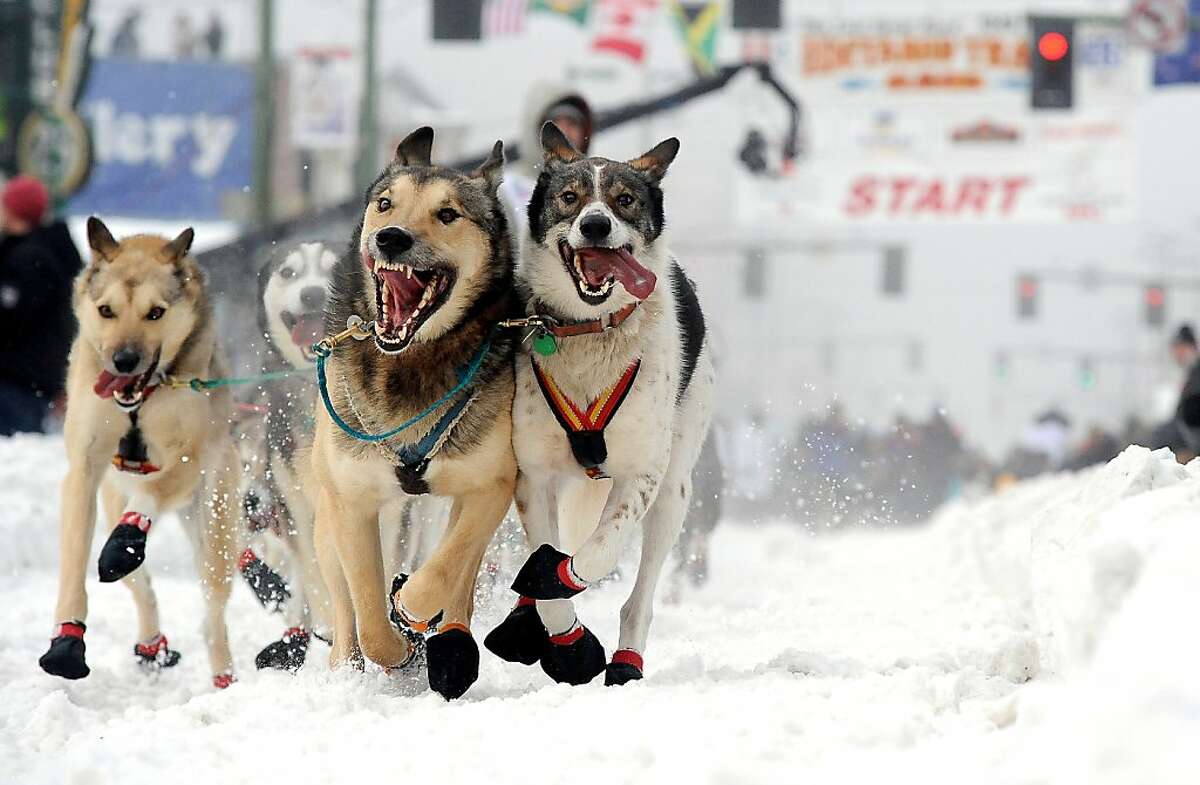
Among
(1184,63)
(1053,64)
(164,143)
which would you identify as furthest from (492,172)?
(164,143)

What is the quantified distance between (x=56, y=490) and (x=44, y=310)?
0.93 metres

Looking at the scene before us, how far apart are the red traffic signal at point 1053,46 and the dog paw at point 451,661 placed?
12.9m

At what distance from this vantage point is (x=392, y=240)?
3652 millimetres

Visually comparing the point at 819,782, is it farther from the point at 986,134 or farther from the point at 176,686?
the point at 986,134

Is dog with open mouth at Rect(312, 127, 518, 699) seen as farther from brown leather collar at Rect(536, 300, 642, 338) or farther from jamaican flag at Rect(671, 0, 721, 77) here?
jamaican flag at Rect(671, 0, 721, 77)

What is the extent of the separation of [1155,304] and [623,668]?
Answer: 29.5 meters

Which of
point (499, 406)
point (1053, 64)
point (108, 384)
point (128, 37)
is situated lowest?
point (108, 384)

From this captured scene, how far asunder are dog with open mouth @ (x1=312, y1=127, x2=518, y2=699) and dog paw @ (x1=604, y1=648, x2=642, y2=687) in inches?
13.3

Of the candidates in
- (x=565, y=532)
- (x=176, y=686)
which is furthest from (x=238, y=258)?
(x=565, y=532)

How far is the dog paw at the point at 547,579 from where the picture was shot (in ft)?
12.3

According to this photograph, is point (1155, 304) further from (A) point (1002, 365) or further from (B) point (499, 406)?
(B) point (499, 406)

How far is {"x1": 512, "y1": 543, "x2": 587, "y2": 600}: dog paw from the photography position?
3.76 metres

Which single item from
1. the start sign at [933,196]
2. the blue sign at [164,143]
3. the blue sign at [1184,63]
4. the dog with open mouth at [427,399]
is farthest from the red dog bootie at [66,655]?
the start sign at [933,196]

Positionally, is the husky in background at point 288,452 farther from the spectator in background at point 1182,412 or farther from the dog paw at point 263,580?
the spectator in background at point 1182,412
